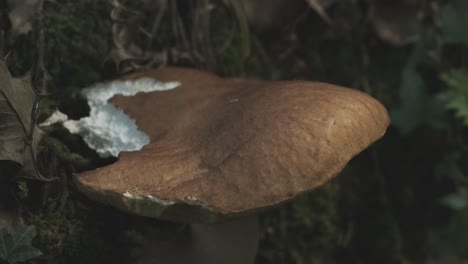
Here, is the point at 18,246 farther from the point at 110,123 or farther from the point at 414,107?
the point at 414,107

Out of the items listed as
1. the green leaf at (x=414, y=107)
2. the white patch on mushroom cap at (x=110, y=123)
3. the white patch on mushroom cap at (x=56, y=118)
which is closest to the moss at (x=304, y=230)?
the green leaf at (x=414, y=107)

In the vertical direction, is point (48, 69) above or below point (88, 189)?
above

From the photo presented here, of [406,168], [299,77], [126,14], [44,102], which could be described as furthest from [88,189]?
[406,168]

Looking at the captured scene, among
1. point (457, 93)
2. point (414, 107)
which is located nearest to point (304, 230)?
point (414, 107)

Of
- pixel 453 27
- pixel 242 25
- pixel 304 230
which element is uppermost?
pixel 242 25

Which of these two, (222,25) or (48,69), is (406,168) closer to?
(222,25)

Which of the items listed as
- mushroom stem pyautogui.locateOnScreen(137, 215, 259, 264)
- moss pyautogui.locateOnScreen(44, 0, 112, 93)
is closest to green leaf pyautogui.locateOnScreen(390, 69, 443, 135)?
mushroom stem pyautogui.locateOnScreen(137, 215, 259, 264)
